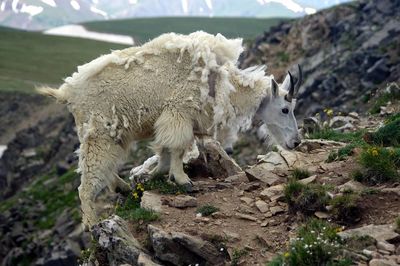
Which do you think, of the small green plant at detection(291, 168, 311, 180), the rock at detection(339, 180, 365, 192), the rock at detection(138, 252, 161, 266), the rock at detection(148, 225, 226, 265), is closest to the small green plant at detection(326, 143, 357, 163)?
the small green plant at detection(291, 168, 311, 180)

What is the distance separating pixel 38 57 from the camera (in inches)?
5290

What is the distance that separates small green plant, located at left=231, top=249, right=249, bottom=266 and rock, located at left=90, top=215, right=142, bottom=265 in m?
1.32

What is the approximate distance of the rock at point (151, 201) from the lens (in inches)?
366

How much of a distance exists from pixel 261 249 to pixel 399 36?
29.6 metres

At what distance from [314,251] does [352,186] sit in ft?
7.20

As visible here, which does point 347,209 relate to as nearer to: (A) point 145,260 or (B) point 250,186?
(B) point 250,186

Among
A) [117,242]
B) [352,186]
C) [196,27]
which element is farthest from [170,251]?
[196,27]

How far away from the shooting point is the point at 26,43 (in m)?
148

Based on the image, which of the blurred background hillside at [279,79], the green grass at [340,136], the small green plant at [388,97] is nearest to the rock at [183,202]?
the green grass at [340,136]

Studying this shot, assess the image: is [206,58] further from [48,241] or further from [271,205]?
[48,241]

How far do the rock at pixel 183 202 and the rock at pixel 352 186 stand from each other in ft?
7.30

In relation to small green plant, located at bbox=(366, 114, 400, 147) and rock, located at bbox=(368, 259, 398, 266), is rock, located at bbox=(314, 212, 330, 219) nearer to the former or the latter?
rock, located at bbox=(368, 259, 398, 266)

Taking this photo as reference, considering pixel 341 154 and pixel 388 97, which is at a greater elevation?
pixel 341 154

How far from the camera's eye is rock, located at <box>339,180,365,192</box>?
27.5 ft
